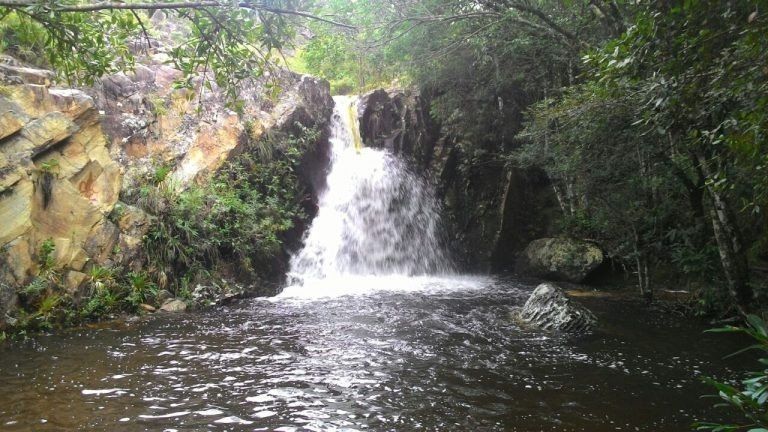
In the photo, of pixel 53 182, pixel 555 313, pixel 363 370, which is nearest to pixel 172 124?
pixel 53 182

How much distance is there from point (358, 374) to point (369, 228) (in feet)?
29.6

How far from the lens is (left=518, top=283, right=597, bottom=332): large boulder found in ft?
26.4

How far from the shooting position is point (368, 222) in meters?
14.9

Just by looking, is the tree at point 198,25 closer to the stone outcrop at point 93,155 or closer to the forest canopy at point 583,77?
the forest canopy at point 583,77

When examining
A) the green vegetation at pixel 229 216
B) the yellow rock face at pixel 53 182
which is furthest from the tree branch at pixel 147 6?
the green vegetation at pixel 229 216

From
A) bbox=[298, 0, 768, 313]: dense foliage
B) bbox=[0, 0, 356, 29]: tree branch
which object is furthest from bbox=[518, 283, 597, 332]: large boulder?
bbox=[0, 0, 356, 29]: tree branch

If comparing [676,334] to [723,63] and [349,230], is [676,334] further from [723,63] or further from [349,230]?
[349,230]

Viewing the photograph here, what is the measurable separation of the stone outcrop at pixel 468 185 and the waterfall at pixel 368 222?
0.57 metres

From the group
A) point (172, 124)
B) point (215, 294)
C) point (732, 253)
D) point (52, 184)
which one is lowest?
point (215, 294)

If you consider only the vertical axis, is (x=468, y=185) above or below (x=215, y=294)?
above

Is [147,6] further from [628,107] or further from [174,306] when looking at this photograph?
[174,306]

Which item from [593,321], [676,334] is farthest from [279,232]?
[676,334]

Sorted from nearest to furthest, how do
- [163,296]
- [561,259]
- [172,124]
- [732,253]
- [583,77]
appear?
[732,253] < [163,296] < [583,77] < [172,124] < [561,259]

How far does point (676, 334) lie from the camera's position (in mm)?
7898
